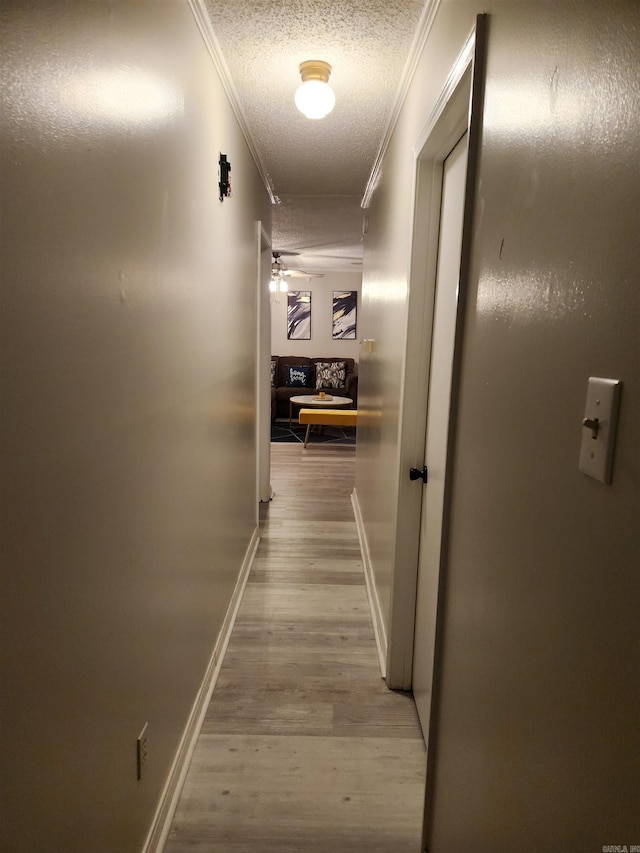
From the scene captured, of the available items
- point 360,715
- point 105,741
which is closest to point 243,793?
point 360,715

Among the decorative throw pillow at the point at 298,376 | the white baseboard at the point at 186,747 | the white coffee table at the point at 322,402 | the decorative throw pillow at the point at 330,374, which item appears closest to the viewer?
the white baseboard at the point at 186,747

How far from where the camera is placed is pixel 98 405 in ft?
3.18

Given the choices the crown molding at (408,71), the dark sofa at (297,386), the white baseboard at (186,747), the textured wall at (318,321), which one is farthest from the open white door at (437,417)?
the textured wall at (318,321)

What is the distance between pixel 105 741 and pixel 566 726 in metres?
0.89

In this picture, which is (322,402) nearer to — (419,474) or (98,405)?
(419,474)

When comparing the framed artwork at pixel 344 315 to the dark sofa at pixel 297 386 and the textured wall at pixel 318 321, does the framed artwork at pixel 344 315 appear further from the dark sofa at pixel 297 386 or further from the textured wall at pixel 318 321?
the dark sofa at pixel 297 386

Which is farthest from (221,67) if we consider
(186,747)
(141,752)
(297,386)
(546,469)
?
(297,386)

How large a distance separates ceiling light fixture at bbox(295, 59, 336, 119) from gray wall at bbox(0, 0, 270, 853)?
A: 0.37m

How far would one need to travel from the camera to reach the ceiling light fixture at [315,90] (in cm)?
195

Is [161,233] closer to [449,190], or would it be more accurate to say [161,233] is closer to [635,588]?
[449,190]

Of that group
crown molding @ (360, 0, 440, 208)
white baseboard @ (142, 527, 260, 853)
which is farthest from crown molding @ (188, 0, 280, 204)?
white baseboard @ (142, 527, 260, 853)

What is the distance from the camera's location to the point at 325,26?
68.7 inches

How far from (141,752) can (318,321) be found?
795 centimetres

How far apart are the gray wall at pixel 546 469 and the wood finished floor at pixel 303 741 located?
45 centimetres
